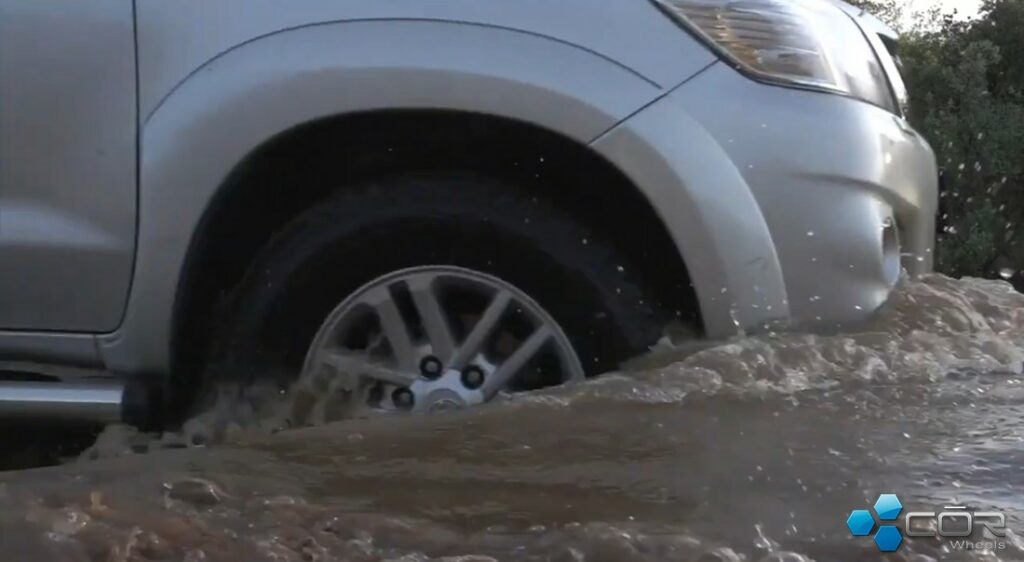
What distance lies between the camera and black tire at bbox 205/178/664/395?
8.20 ft

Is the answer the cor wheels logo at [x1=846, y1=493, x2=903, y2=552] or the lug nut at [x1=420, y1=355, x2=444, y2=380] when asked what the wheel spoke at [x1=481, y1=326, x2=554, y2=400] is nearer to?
the lug nut at [x1=420, y1=355, x2=444, y2=380]

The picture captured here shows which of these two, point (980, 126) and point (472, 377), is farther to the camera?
point (980, 126)

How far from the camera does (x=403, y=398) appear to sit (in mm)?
2566

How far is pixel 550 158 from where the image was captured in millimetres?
2545

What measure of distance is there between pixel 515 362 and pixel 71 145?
106cm

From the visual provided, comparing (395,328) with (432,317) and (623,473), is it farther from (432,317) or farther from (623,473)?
(623,473)

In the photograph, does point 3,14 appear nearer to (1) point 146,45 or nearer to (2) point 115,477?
(1) point 146,45

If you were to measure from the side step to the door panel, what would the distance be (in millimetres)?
156

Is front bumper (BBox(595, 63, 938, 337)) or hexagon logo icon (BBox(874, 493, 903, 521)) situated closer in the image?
hexagon logo icon (BBox(874, 493, 903, 521))

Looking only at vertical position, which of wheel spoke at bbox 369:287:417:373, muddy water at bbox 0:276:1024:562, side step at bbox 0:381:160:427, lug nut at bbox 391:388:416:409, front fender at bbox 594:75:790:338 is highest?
front fender at bbox 594:75:790:338

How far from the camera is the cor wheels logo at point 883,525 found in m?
1.80

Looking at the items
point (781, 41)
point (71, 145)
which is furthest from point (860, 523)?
point (71, 145)

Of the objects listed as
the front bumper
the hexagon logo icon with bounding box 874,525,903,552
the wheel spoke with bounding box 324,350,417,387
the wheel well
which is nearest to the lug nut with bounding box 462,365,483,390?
the wheel spoke with bounding box 324,350,417,387

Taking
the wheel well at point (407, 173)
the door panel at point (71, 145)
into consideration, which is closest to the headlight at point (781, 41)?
the wheel well at point (407, 173)
